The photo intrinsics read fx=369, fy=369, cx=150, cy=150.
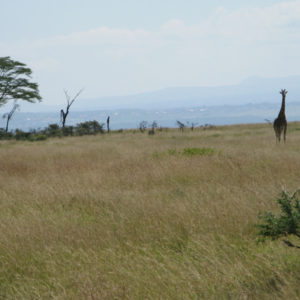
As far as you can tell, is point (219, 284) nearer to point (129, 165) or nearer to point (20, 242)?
point (20, 242)

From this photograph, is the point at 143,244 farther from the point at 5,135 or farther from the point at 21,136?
the point at 5,135

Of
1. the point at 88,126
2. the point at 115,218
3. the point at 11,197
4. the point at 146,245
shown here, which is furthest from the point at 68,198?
the point at 88,126

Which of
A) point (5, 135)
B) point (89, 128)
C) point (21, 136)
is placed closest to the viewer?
point (21, 136)

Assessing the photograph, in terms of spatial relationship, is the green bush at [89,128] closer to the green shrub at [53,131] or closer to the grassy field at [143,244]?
the green shrub at [53,131]

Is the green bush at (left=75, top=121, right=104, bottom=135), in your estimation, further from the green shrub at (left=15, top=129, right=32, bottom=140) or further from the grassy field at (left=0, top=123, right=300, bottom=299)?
the grassy field at (left=0, top=123, right=300, bottom=299)

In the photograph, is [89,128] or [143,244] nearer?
[143,244]

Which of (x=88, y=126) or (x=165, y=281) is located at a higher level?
(x=88, y=126)

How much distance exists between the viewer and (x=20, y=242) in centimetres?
486

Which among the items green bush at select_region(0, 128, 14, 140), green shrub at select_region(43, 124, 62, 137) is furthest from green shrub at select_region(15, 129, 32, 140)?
green shrub at select_region(43, 124, 62, 137)

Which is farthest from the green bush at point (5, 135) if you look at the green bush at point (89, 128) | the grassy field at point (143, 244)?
the grassy field at point (143, 244)

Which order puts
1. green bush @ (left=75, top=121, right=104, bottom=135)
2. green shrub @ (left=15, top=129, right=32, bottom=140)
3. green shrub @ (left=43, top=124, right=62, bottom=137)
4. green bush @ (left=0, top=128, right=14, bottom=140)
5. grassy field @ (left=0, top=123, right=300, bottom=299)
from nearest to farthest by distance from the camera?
grassy field @ (left=0, top=123, right=300, bottom=299), green shrub @ (left=15, top=129, right=32, bottom=140), green bush @ (left=0, top=128, right=14, bottom=140), green shrub @ (left=43, top=124, right=62, bottom=137), green bush @ (left=75, top=121, right=104, bottom=135)

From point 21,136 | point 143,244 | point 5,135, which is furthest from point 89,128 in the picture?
point 143,244

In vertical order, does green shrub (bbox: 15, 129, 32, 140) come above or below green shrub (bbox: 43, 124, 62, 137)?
below

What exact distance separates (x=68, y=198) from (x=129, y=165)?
4.20m
